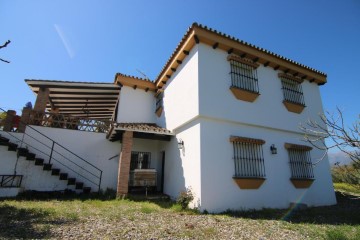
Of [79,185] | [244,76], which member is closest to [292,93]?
[244,76]

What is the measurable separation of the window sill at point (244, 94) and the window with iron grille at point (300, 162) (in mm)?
2847

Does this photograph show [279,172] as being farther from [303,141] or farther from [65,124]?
[65,124]

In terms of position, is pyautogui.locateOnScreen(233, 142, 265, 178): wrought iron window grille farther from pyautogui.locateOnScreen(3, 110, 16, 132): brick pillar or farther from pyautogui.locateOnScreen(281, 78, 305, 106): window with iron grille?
pyautogui.locateOnScreen(3, 110, 16, 132): brick pillar

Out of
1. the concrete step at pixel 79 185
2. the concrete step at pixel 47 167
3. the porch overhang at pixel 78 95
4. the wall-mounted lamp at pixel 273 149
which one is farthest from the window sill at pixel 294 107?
the concrete step at pixel 47 167

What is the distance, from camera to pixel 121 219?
5.91m

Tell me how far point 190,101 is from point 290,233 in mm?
5580

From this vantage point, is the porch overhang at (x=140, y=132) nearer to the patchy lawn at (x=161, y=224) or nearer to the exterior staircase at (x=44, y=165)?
the exterior staircase at (x=44, y=165)

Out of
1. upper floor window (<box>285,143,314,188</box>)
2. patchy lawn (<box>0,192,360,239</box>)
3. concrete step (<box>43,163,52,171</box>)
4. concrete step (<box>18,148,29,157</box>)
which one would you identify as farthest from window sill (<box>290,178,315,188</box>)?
concrete step (<box>18,148,29,157</box>)

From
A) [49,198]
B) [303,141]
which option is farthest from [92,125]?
[303,141]

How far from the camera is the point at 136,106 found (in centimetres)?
1270

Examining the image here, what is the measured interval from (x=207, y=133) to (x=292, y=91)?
627 centimetres

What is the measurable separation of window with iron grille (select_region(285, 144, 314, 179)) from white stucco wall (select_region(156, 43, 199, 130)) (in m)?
5.06

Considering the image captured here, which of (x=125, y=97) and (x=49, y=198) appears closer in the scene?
(x=49, y=198)

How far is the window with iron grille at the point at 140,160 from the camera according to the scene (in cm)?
1164
